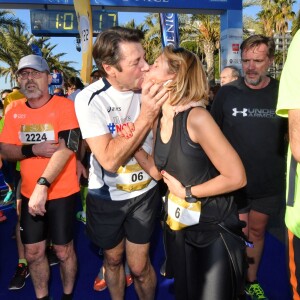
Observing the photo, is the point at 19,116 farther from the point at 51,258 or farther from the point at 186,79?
the point at 51,258

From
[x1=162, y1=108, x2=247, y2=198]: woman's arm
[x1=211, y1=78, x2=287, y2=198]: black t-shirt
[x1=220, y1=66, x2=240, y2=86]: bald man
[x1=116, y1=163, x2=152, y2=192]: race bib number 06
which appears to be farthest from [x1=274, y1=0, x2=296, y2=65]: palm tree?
[x1=162, y1=108, x2=247, y2=198]: woman's arm

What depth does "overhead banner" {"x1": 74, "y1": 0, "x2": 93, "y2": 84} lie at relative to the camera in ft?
19.0

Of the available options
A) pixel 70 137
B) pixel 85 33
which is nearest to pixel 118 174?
pixel 70 137

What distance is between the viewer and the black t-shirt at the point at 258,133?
2811mm

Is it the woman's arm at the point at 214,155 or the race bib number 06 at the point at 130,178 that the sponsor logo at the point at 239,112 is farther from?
the woman's arm at the point at 214,155

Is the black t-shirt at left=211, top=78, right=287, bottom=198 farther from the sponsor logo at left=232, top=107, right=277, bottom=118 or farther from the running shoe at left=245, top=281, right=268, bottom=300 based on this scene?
the running shoe at left=245, top=281, right=268, bottom=300

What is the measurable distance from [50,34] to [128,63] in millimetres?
9482

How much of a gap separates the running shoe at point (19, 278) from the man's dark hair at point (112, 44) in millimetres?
2143

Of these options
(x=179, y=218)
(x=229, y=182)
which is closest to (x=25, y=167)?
(x=179, y=218)

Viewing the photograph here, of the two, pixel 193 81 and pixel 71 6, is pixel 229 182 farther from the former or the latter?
pixel 71 6

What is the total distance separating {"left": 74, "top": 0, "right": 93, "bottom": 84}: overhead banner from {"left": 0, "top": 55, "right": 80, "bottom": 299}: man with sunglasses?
3.02m

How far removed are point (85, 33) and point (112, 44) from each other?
4372mm

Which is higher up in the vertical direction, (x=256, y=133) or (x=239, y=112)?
(x=239, y=112)

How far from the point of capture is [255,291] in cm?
294
